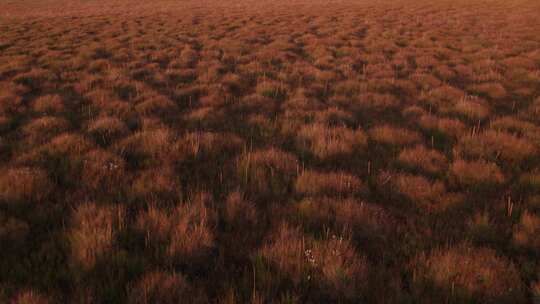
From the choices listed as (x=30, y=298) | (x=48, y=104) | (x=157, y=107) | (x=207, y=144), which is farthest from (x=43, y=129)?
(x=30, y=298)

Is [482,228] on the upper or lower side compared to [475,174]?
lower

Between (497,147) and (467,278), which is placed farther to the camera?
(497,147)

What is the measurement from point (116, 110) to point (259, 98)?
3105 mm

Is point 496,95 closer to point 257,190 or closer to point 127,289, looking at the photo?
point 257,190

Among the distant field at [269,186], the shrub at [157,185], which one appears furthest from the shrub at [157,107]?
the shrub at [157,185]

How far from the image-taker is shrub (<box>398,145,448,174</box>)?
4.49 m

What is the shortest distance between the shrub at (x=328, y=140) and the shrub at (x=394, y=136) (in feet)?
0.91

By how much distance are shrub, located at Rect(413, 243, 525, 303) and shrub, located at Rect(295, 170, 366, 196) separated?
4.13ft

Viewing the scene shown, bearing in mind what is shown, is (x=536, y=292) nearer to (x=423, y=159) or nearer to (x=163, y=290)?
(x=423, y=159)

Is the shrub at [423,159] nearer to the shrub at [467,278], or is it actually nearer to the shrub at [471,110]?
the shrub at [467,278]

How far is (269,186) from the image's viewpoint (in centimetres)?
412

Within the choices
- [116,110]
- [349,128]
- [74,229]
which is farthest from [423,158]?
[116,110]

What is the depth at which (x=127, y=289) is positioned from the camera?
2400 millimetres

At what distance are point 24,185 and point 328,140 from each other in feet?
13.6
